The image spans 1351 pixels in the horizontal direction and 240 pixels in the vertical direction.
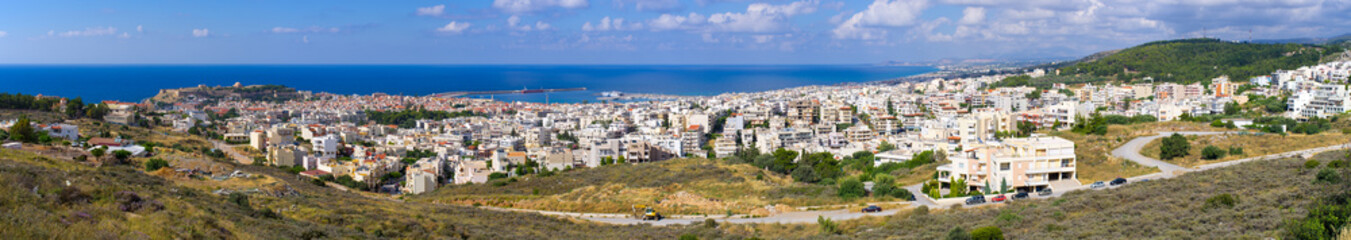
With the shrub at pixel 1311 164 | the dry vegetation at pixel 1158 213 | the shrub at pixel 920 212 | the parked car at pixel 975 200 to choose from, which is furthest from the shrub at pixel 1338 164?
the shrub at pixel 920 212

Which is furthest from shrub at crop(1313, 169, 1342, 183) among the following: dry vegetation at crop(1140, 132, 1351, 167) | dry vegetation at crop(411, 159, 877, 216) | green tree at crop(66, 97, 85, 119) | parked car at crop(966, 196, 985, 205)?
green tree at crop(66, 97, 85, 119)

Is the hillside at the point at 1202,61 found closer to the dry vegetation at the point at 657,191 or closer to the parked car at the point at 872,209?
the dry vegetation at the point at 657,191

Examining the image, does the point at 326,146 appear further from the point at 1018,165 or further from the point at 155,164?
the point at 1018,165

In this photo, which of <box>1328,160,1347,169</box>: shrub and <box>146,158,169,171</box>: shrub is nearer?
<box>1328,160,1347,169</box>: shrub

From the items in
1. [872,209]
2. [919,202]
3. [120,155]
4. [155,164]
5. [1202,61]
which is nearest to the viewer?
[872,209]

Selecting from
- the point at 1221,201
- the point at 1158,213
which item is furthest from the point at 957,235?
the point at 1221,201

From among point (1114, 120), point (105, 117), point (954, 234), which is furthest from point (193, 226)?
point (105, 117)

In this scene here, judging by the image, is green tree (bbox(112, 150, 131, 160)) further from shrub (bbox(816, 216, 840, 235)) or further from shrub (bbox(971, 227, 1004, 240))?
shrub (bbox(971, 227, 1004, 240))

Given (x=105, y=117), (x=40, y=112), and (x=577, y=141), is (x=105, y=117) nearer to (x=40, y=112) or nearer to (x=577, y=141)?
(x=40, y=112)
